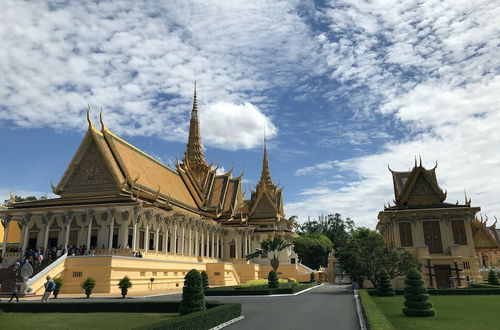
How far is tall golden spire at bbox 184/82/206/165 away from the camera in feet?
174

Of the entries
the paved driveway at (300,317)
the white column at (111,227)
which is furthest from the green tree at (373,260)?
the white column at (111,227)

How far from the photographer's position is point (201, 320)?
1036 cm

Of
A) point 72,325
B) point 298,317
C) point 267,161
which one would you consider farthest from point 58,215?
point 267,161

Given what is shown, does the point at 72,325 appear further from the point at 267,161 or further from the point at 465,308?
the point at 267,161

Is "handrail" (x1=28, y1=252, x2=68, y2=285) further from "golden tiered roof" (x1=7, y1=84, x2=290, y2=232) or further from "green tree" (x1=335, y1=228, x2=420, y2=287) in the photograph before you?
"green tree" (x1=335, y1=228, x2=420, y2=287)

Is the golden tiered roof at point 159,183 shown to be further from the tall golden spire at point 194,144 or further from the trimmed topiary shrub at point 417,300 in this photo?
the trimmed topiary shrub at point 417,300

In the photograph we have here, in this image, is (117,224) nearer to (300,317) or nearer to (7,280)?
(7,280)

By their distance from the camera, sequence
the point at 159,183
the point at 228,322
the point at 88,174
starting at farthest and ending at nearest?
the point at 159,183
the point at 88,174
the point at 228,322

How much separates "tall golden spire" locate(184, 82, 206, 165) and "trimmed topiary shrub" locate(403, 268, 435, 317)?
4124 cm

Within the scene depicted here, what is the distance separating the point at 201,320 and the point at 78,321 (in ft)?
14.4

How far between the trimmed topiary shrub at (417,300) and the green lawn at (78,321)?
7.89m

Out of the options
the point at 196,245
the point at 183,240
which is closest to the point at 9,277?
the point at 183,240

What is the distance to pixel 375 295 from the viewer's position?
Answer: 23.3 m

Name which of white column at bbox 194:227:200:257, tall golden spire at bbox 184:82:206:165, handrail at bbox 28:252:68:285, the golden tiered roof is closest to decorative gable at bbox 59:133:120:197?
the golden tiered roof
